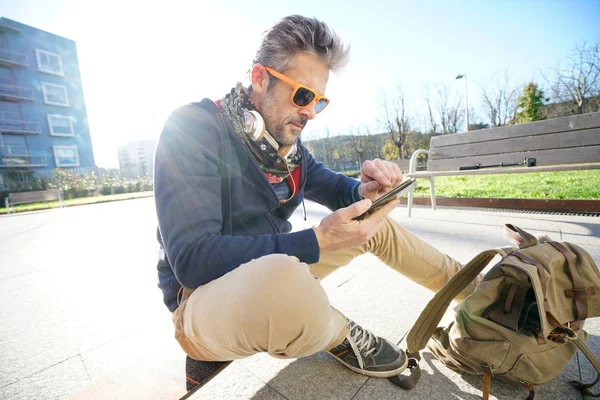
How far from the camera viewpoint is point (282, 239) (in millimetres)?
1010

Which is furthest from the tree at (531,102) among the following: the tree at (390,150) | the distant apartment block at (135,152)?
the distant apartment block at (135,152)

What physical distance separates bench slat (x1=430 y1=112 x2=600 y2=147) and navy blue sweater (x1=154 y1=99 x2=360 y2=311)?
366cm

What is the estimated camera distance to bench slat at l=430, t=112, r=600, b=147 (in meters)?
3.09

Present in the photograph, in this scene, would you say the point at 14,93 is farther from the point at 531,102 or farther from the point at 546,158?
the point at 531,102

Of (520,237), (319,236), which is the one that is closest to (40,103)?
(319,236)

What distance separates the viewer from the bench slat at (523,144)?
307 centimetres

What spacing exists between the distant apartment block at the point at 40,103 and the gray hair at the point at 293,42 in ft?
96.1

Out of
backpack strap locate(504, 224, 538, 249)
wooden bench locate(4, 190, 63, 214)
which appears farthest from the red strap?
wooden bench locate(4, 190, 63, 214)

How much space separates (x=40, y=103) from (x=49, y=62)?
3.89 m

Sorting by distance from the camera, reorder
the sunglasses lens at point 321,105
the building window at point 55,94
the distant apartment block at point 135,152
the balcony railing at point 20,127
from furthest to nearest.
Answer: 1. the distant apartment block at point 135,152
2. the building window at point 55,94
3. the balcony railing at point 20,127
4. the sunglasses lens at point 321,105

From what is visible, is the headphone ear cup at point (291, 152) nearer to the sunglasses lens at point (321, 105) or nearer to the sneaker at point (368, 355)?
the sunglasses lens at point (321, 105)

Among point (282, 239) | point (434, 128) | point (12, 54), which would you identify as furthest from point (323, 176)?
point (434, 128)

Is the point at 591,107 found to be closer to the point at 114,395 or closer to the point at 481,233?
the point at 481,233

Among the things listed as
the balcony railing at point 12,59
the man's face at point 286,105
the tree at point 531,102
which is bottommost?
the man's face at point 286,105
